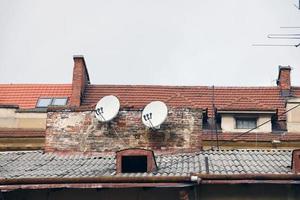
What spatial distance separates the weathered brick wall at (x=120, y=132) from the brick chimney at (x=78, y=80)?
11.0 m

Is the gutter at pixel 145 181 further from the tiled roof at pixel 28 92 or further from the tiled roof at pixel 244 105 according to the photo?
the tiled roof at pixel 28 92

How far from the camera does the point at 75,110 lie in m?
27.0

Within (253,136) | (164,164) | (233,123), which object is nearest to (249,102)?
(233,123)

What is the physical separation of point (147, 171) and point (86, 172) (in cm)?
155

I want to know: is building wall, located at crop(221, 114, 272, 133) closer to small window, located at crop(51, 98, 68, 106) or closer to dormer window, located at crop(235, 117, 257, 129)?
dormer window, located at crop(235, 117, 257, 129)

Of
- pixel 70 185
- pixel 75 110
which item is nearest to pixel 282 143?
pixel 75 110

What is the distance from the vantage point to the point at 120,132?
87.6 ft

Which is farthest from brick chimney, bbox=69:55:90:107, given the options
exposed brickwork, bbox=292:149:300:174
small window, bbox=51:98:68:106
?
exposed brickwork, bbox=292:149:300:174

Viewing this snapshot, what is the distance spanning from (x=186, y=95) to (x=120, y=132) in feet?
42.1

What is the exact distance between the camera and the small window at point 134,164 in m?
21.4

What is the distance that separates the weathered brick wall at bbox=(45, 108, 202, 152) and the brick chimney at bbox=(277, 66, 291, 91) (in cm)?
1399

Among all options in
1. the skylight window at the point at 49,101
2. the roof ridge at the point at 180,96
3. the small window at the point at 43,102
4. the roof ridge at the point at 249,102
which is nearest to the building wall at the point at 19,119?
the skylight window at the point at 49,101

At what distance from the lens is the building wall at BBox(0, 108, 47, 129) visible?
36625 mm

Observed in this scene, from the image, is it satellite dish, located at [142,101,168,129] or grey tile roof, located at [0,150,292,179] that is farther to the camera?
satellite dish, located at [142,101,168,129]
